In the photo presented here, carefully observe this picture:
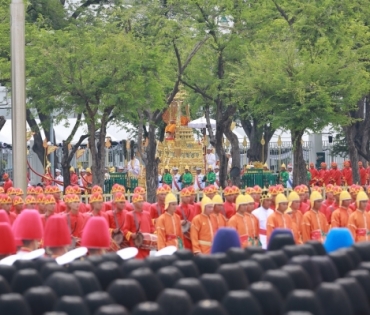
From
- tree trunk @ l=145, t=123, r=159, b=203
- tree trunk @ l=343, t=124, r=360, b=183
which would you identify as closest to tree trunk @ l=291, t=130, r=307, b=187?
tree trunk @ l=145, t=123, r=159, b=203

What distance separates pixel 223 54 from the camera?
31172mm

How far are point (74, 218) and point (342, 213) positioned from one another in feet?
14.7

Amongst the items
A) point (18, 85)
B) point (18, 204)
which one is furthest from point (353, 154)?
point (18, 85)

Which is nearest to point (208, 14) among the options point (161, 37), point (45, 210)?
point (161, 37)

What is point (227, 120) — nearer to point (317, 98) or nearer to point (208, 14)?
point (208, 14)

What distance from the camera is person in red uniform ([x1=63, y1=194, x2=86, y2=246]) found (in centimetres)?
1817

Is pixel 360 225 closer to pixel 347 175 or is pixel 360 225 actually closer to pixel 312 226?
pixel 312 226

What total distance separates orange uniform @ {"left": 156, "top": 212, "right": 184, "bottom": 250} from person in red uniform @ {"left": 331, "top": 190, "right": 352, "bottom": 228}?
8.82 ft

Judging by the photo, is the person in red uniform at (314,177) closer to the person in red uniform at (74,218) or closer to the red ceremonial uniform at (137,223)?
the red ceremonial uniform at (137,223)

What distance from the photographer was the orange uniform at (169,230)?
59.5 feet

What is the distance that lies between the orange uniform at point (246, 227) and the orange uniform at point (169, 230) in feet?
2.61

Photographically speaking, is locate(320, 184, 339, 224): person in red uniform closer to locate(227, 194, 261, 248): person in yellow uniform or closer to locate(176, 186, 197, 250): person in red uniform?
locate(227, 194, 261, 248): person in yellow uniform

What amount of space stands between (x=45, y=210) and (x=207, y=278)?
37.3 feet

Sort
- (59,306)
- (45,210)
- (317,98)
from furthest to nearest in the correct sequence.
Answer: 1. (317,98)
2. (45,210)
3. (59,306)
